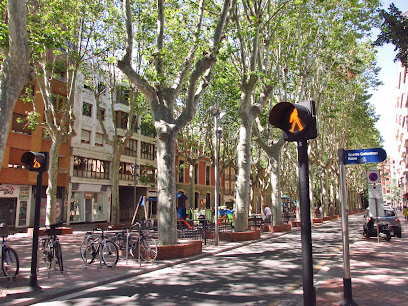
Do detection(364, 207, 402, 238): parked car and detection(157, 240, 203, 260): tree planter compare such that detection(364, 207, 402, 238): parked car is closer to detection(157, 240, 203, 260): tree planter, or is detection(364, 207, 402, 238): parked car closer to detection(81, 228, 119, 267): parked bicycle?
detection(157, 240, 203, 260): tree planter

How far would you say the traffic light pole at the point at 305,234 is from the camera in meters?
3.32

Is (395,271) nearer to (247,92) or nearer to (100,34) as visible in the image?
(247,92)

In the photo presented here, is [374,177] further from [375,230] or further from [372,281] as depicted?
[372,281]

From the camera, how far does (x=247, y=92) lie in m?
15.0

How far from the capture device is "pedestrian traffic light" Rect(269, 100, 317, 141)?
141 inches

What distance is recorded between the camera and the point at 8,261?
7.54 meters

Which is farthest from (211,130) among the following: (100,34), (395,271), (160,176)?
(395,271)

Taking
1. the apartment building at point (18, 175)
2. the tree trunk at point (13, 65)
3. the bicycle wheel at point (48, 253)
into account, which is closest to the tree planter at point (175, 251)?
the bicycle wheel at point (48, 253)

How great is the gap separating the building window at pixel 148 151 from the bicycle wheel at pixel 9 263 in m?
29.9

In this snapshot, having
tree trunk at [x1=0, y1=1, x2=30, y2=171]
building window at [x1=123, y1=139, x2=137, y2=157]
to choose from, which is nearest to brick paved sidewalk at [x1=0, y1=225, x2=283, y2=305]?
tree trunk at [x1=0, y1=1, x2=30, y2=171]

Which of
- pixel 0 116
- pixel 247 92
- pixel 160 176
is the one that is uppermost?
pixel 247 92

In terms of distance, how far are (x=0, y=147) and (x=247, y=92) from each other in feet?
36.5

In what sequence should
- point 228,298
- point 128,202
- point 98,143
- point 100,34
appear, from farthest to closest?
point 128,202, point 98,143, point 100,34, point 228,298

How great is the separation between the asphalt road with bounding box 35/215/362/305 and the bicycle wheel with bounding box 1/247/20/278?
1.72 meters
